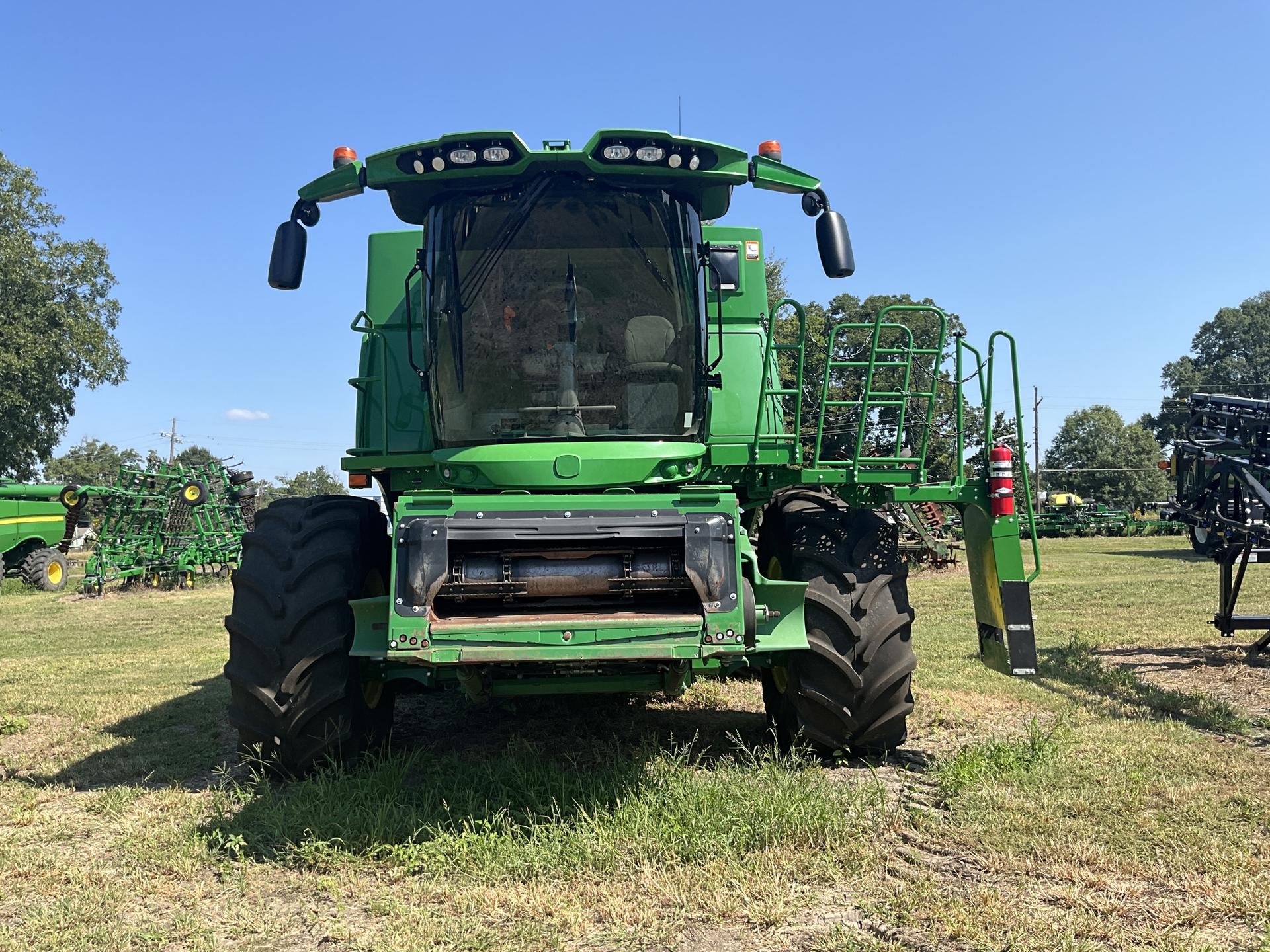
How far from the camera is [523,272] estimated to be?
494 centimetres

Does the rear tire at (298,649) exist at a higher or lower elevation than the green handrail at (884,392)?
lower

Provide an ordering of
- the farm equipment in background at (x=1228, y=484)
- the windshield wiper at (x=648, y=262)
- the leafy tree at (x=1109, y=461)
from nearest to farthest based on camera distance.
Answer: the windshield wiper at (x=648, y=262) → the farm equipment in background at (x=1228, y=484) → the leafy tree at (x=1109, y=461)

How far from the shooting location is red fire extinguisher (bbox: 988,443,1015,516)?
16.0ft

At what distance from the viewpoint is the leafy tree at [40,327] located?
103 ft

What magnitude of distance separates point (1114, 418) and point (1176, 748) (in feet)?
246

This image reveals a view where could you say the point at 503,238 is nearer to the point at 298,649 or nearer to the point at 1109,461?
the point at 298,649

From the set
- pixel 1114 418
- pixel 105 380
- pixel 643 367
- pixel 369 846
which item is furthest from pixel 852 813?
pixel 1114 418

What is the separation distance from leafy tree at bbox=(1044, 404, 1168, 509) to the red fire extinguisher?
62.4 metres

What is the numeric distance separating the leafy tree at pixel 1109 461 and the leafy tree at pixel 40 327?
56.8m

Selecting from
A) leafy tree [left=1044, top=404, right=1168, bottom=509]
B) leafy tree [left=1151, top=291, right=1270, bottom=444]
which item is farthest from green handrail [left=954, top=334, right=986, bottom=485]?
leafy tree [left=1151, top=291, right=1270, bottom=444]

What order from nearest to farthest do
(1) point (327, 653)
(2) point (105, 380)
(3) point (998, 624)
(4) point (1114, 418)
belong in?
(1) point (327, 653) < (3) point (998, 624) < (2) point (105, 380) < (4) point (1114, 418)

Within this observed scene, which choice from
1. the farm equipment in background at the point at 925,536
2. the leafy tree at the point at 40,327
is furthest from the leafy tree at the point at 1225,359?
the leafy tree at the point at 40,327

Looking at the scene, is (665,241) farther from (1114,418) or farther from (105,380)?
(1114,418)

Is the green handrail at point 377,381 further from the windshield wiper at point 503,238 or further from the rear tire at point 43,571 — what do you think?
the rear tire at point 43,571
